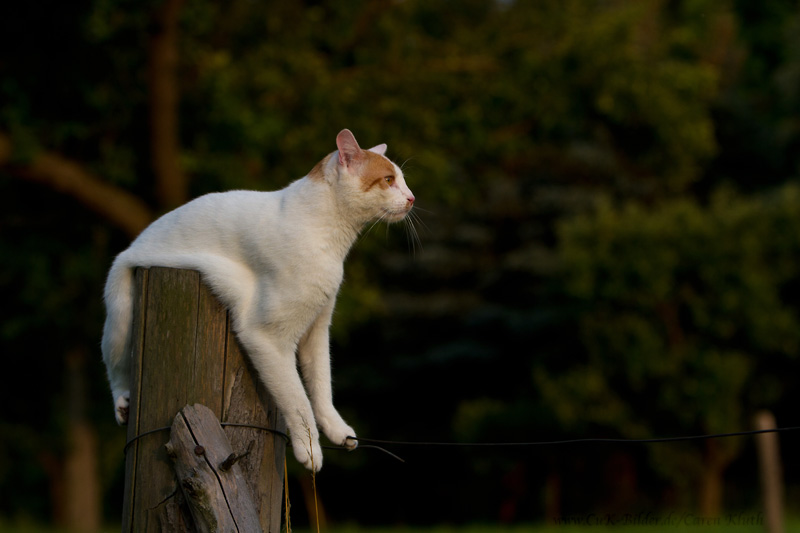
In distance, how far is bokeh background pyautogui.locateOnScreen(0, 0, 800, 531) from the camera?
11703 mm

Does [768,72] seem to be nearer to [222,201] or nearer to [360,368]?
[360,368]

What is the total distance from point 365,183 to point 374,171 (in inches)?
3.0

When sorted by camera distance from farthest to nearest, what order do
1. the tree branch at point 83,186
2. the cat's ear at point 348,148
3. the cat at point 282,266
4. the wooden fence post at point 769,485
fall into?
1. the tree branch at point 83,186
2. the wooden fence post at point 769,485
3. the cat's ear at point 348,148
4. the cat at point 282,266

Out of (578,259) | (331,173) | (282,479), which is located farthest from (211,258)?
(578,259)

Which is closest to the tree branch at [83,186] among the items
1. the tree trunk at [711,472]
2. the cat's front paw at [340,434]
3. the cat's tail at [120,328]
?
the cat's tail at [120,328]

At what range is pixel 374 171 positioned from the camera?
10.7ft

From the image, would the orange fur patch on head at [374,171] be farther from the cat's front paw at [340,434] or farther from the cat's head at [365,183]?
the cat's front paw at [340,434]

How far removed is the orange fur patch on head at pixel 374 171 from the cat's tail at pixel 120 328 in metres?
0.88

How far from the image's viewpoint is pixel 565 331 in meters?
18.7

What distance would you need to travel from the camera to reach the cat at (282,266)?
2.81 metres

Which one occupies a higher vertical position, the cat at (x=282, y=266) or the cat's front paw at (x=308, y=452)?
the cat at (x=282, y=266)

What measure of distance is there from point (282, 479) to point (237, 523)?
1.11ft

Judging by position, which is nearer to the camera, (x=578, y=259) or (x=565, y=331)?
(x=578, y=259)

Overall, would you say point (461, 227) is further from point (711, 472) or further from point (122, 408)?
point (122, 408)
